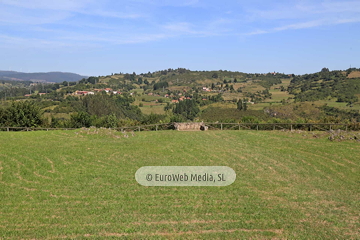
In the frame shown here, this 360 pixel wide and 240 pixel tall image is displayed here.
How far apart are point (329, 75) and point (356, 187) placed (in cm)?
18284

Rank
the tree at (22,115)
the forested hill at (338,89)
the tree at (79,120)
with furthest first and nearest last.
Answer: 1. the forested hill at (338,89)
2. the tree at (79,120)
3. the tree at (22,115)

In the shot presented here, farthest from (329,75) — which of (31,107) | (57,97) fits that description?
(31,107)

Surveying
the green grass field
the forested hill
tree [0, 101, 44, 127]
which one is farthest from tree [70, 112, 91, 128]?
the forested hill

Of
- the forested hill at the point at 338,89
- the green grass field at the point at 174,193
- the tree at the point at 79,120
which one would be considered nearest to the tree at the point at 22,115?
the tree at the point at 79,120

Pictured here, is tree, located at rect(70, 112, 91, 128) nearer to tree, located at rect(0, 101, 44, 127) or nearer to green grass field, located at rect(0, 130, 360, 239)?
tree, located at rect(0, 101, 44, 127)

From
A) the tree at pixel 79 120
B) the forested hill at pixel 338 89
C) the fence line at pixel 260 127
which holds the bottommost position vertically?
the tree at pixel 79 120

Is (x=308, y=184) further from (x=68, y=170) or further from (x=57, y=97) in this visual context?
(x=57, y=97)

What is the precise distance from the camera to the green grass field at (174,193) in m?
10.1

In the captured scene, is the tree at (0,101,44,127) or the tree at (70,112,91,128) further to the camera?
the tree at (70,112,91,128)

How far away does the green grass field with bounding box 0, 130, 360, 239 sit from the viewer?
10062mm

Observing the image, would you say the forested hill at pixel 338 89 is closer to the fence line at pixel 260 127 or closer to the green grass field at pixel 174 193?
the fence line at pixel 260 127

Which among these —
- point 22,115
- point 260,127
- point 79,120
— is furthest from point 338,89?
point 22,115

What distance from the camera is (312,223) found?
10703 mm

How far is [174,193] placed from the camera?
13.6m
